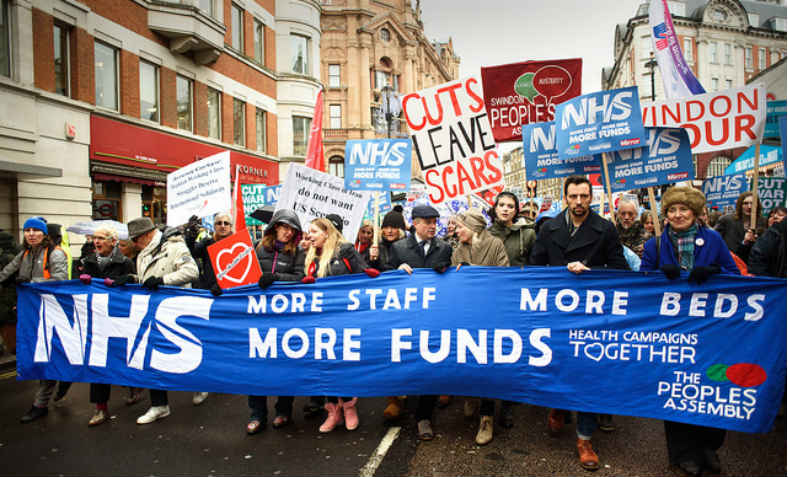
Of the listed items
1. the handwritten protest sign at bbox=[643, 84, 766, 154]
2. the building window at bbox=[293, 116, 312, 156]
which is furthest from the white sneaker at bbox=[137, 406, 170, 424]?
the building window at bbox=[293, 116, 312, 156]

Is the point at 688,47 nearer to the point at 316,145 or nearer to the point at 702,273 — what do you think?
the point at 316,145

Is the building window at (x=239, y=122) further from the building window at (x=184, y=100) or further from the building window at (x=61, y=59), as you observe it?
the building window at (x=61, y=59)

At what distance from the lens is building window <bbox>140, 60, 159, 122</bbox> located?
1605cm

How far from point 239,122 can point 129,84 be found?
246 inches

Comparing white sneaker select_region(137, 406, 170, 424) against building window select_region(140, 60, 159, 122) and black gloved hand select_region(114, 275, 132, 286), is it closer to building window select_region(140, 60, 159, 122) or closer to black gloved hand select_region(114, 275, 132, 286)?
black gloved hand select_region(114, 275, 132, 286)

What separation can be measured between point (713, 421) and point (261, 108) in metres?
22.4

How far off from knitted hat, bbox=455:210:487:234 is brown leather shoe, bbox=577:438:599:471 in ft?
6.14

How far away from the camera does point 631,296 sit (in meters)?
3.53

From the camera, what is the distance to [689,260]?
3.63 m

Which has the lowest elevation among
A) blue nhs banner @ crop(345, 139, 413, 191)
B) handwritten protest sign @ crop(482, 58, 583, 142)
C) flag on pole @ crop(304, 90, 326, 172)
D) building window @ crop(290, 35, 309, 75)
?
blue nhs banner @ crop(345, 139, 413, 191)

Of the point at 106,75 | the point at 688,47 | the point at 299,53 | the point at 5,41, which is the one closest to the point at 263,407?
the point at 5,41

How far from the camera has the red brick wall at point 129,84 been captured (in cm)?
1510

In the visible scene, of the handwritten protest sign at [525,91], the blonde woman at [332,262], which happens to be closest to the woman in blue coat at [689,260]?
the blonde woman at [332,262]

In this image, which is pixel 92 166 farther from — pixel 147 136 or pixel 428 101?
pixel 428 101
